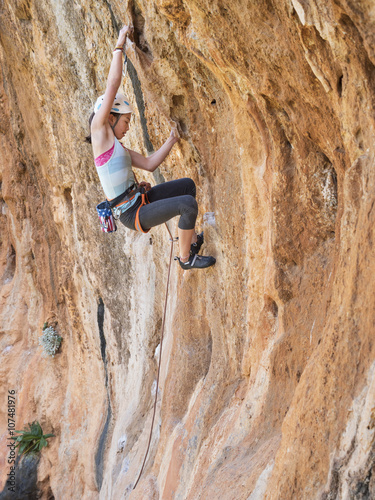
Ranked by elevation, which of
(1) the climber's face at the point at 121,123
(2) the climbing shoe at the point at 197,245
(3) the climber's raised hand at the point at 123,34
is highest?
(3) the climber's raised hand at the point at 123,34

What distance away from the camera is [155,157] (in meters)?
4.46

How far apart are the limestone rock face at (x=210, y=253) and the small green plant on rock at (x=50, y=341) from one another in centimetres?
17

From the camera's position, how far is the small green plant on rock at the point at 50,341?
873 centimetres

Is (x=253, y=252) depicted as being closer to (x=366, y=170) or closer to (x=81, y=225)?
(x=366, y=170)

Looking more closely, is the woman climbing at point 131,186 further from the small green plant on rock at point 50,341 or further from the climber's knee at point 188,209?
the small green plant on rock at point 50,341

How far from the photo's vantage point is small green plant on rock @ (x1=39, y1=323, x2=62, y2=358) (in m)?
8.73

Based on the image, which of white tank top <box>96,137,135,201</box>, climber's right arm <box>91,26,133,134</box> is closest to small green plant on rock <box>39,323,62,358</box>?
white tank top <box>96,137,135,201</box>

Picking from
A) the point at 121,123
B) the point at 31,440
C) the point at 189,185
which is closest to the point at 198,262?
the point at 189,185

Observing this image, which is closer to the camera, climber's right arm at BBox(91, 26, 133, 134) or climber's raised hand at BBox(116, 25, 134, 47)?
climber's right arm at BBox(91, 26, 133, 134)

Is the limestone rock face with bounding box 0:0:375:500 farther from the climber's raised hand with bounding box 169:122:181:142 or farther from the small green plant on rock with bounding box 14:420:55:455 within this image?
the small green plant on rock with bounding box 14:420:55:455

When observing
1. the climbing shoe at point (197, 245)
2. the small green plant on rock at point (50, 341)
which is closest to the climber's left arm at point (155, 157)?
the climbing shoe at point (197, 245)

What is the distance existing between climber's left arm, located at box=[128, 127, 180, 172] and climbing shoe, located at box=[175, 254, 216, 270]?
2.79 ft

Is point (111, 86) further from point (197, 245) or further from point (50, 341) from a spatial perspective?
point (50, 341)

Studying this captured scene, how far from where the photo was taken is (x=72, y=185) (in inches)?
279
